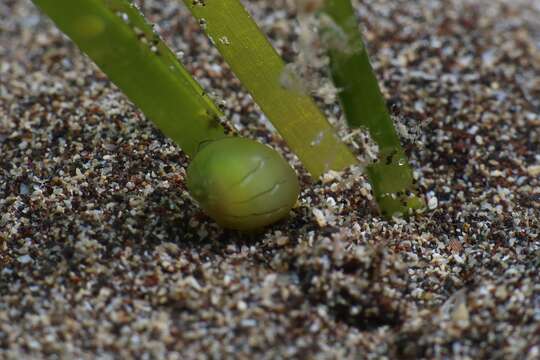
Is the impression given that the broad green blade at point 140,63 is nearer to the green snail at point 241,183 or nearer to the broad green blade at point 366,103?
the green snail at point 241,183

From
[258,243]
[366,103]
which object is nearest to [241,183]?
[258,243]

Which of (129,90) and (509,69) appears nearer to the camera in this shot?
(129,90)

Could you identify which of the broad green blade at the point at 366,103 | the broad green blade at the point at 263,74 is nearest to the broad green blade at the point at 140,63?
the broad green blade at the point at 263,74

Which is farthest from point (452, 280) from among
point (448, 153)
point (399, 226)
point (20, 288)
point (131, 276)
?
point (20, 288)

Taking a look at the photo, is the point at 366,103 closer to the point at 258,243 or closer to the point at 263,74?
the point at 263,74

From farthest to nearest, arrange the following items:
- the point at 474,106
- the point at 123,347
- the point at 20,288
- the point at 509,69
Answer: the point at 509,69
the point at 474,106
the point at 20,288
the point at 123,347

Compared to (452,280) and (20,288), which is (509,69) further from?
(20,288)

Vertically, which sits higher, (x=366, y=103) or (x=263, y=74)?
(x=263, y=74)
